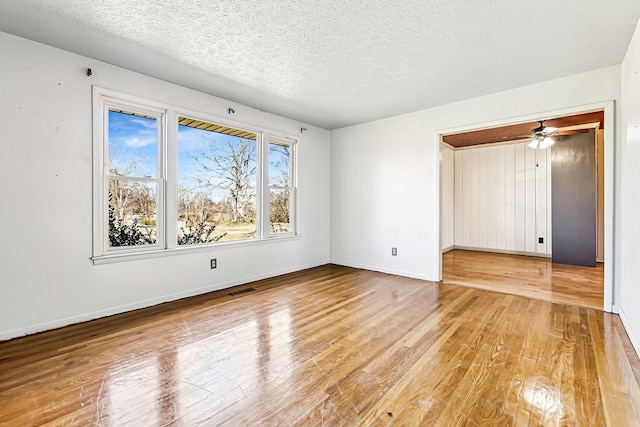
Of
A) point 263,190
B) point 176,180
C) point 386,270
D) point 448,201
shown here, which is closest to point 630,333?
point 386,270

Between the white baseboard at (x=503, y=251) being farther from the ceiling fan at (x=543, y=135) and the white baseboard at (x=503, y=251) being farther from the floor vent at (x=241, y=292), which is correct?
the floor vent at (x=241, y=292)

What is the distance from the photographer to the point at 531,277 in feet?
15.4

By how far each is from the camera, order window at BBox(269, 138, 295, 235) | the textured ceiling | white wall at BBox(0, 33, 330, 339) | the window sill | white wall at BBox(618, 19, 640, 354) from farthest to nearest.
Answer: window at BBox(269, 138, 295, 235)
the window sill
white wall at BBox(0, 33, 330, 339)
white wall at BBox(618, 19, 640, 354)
the textured ceiling

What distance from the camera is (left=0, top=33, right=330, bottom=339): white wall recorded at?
2.56 metres

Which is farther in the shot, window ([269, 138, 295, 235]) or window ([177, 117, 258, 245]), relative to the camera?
window ([269, 138, 295, 235])

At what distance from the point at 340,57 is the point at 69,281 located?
3396 mm

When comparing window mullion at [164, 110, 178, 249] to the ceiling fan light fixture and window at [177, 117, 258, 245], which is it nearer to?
window at [177, 117, 258, 245]

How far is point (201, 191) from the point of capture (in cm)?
398

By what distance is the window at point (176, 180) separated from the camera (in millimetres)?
3180

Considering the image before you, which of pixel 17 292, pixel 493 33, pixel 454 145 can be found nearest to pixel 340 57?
pixel 493 33

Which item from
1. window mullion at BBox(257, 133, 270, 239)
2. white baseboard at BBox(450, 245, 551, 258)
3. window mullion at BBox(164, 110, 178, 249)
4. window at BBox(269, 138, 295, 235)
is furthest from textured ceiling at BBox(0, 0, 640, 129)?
white baseboard at BBox(450, 245, 551, 258)

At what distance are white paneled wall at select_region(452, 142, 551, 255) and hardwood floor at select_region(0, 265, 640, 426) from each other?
3.82 meters

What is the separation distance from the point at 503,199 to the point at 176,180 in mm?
6885

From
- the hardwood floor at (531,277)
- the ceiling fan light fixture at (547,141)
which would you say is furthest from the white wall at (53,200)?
the ceiling fan light fixture at (547,141)
